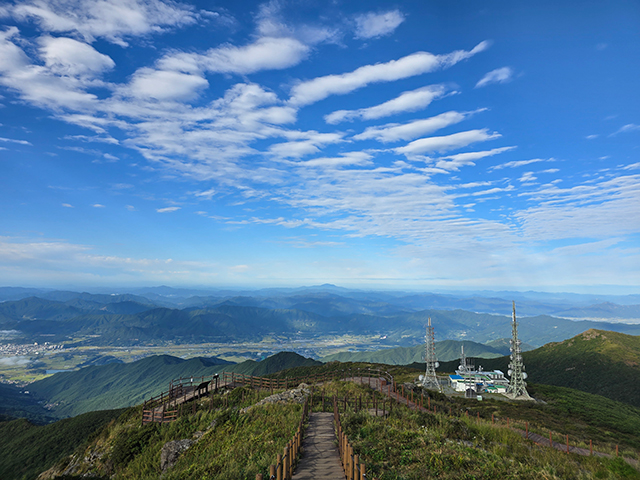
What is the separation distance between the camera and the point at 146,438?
27.3 m

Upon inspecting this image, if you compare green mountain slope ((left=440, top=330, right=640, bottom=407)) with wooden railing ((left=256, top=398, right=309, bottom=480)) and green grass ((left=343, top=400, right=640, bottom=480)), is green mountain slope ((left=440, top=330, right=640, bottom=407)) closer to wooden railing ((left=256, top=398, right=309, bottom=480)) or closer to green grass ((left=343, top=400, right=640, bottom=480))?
green grass ((left=343, top=400, right=640, bottom=480))

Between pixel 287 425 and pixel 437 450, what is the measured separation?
31.7 feet

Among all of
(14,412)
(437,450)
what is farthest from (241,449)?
(14,412)

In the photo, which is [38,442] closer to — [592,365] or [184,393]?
[184,393]

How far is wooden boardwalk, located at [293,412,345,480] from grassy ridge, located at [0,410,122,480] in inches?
2998

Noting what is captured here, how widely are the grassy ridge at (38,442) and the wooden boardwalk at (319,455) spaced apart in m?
76.1

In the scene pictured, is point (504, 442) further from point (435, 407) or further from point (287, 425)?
point (287, 425)

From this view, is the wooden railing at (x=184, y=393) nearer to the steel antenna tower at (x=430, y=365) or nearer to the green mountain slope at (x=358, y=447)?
the green mountain slope at (x=358, y=447)

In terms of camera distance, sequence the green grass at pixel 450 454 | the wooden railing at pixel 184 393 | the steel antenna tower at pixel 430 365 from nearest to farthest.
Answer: the green grass at pixel 450 454 → the wooden railing at pixel 184 393 → the steel antenna tower at pixel 430 365

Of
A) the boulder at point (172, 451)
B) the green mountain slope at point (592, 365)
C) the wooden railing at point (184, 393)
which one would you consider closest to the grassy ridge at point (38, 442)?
the wooden railing at point (184, 393)

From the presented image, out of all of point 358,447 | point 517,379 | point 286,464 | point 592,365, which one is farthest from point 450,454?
point 592,365

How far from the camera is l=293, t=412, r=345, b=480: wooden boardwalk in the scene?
41.9 feet

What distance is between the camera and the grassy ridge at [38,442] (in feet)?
241

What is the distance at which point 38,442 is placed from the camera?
83.4 m
